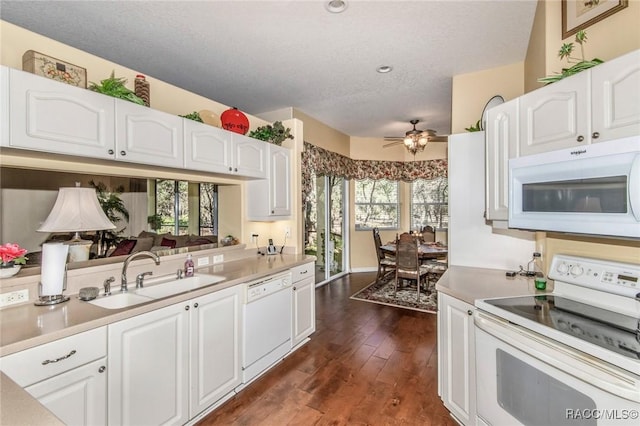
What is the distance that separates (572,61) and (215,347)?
305cm

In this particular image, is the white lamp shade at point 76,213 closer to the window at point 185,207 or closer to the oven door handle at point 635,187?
the window at point 185,207

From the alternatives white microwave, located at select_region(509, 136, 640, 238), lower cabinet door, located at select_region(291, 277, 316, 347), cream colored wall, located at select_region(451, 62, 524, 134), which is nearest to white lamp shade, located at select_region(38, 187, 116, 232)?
lower cabinet door, located at select_region(291, 277, 316, 347)

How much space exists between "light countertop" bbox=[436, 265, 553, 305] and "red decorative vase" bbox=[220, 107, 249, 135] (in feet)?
7.33

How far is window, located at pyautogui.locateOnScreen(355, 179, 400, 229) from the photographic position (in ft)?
22.1

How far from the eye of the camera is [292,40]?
2.64m

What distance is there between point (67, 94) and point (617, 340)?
9.49ft

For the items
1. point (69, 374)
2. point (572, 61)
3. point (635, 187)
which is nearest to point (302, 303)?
point (69, 374)

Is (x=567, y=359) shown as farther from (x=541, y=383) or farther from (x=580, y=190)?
(x=580, y=190)

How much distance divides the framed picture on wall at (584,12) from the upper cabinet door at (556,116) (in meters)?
0.55

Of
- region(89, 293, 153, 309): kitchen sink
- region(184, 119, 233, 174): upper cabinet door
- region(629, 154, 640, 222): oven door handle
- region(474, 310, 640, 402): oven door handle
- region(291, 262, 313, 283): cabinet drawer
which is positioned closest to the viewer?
region(474, 310, 640, 402): oven door handle

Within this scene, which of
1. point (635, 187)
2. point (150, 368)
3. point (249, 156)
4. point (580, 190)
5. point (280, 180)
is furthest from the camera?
point (280, 180)

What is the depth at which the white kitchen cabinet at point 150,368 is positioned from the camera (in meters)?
1.55

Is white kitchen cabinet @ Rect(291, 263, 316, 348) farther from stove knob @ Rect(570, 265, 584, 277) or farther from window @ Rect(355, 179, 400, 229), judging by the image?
window @ Rect(355, 179, 400, 229)

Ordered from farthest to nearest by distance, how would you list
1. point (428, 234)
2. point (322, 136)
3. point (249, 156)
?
point (428, 234), point (322, 136), point (249, 156)
